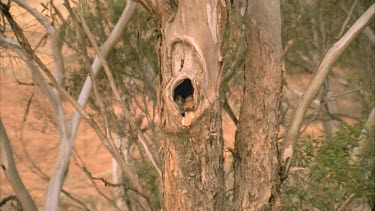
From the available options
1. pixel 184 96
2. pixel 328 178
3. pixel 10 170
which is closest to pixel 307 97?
pixel 184 96

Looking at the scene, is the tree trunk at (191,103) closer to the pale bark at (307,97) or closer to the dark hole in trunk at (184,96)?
the dark hole in trunk at (184,96)

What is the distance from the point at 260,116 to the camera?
190 inches

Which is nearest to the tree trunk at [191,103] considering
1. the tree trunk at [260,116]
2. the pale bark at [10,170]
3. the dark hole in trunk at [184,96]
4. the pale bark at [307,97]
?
the dark hole in trunk at [184,96]

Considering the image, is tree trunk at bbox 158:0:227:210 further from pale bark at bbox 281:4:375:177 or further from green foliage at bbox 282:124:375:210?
green foliage at bbox 282:124:375:210

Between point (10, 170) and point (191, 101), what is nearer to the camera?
point (191, 101)

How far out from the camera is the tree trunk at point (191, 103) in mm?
4020

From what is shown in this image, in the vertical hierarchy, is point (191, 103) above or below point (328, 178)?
above

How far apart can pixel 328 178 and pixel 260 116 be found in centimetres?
213

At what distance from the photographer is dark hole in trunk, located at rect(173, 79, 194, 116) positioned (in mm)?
4016

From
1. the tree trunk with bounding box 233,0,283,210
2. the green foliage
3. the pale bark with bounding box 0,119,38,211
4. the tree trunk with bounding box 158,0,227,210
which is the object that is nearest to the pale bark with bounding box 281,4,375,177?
the tree trunk with bounding box 233,0,283,210

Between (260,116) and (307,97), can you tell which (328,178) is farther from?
(260,116)

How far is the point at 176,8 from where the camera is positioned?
4.18 m

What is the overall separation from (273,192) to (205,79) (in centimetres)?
114

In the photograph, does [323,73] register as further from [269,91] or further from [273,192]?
[273,192]
